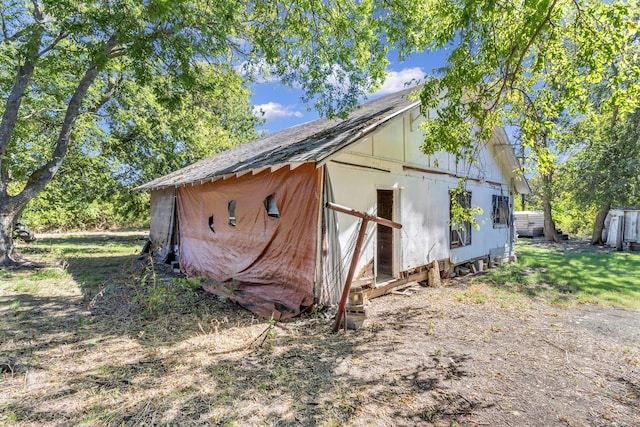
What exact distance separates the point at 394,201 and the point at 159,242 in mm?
9024

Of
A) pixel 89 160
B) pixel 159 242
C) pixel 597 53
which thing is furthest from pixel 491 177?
pixel 89 160

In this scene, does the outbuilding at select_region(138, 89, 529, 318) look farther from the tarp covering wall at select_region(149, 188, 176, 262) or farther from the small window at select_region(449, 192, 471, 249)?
the tarp covering wall at select_region(149, 188, 176, 262)

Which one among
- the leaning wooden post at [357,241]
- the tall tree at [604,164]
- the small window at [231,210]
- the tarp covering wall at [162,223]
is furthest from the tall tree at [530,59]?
the tall tree at [604,164]

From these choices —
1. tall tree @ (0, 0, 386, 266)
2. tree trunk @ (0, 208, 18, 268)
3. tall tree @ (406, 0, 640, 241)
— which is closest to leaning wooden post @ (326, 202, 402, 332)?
tall tree @ (406, 0, 640, 241)

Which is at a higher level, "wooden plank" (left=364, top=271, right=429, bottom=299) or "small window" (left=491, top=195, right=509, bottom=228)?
"small window" (left=491, top=195, right=509, bottom=228)

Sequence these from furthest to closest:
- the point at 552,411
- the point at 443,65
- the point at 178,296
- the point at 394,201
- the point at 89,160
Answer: the point at 89,160, the point at 394,201, the point at 178,296, the point at 443,65, the point at 552,411

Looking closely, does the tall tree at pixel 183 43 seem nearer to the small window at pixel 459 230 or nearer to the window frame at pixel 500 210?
the small window at pixel 459 230

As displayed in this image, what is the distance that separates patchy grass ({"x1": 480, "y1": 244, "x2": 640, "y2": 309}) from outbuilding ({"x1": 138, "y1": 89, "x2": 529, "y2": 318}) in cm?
130

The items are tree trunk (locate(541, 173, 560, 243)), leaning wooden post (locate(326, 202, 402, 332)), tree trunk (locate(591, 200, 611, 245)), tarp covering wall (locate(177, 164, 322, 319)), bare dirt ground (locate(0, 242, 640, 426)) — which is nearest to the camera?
bare dirt ground (locate(0, 242, 640, 426))

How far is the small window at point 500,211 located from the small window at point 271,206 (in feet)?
26.3

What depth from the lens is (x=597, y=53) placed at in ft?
13.3

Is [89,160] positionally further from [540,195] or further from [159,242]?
[540,195]

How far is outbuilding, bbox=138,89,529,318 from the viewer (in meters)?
5.47

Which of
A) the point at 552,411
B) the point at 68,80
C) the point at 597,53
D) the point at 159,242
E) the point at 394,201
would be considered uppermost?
the point at 68,80
